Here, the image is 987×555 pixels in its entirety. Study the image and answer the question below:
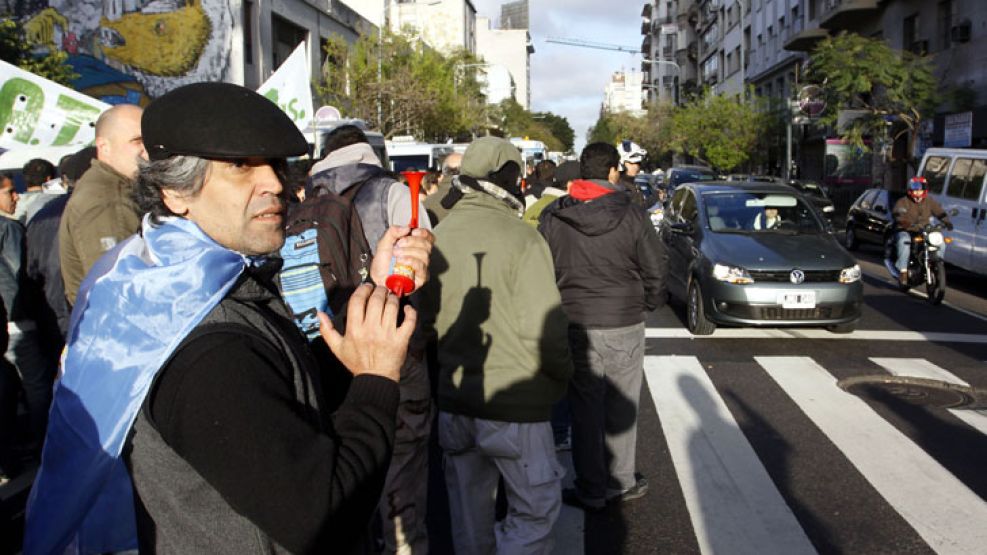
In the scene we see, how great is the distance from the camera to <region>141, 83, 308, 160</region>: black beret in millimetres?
1671

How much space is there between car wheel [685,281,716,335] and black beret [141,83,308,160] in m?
8.54

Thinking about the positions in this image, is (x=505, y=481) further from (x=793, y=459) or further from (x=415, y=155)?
(x=415, y=155)

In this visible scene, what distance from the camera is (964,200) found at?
13.3 meters

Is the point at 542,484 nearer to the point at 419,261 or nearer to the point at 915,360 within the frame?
the point at 419,261

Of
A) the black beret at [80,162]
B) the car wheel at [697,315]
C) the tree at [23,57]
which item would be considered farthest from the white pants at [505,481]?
the tree at [23,57]

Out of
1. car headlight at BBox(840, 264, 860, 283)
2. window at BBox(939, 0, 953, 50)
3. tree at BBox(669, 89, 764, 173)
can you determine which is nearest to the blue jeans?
car headlight at BBox(840, 264, 860, 283)

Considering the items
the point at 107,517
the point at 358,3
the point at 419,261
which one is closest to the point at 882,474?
the point at 419,261

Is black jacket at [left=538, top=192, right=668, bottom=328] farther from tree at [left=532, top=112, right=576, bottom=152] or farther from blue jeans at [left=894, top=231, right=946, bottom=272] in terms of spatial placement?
tree at [left=532, top=112, right=576, bottom=152]

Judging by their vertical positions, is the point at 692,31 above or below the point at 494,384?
above

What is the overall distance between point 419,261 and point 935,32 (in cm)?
2884

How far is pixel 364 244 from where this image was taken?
4090 millimetres

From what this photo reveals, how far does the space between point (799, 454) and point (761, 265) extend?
3.97m

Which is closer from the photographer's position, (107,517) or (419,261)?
(107,517)

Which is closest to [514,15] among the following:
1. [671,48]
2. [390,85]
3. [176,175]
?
[671,48]
